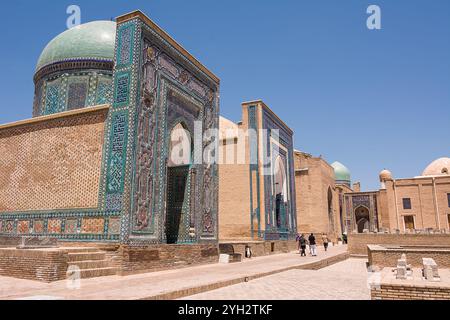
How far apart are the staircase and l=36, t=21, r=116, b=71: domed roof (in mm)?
8773

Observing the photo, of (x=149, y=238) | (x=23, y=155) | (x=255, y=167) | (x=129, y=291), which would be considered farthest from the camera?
(x=255, y=167)

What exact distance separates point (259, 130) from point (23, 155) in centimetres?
1043

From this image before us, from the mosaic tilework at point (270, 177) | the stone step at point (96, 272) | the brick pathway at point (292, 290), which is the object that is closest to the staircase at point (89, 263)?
the stone step at point (96, 272)

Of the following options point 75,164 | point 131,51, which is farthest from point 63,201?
point 131,51

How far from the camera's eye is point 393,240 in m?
18.2

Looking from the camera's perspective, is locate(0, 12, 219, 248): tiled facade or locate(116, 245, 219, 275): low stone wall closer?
locate(116, 245, 219, 275): low stone wall

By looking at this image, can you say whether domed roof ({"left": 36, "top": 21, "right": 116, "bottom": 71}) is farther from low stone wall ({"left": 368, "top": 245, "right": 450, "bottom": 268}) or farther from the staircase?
low stone wall ({"left": 368, "top": 245, "right": 450, "bottom": 268})

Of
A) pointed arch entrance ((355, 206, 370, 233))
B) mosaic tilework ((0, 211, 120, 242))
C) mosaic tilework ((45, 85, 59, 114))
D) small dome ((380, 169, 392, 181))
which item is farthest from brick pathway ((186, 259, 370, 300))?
small dome ((380, 169, 392, 181))

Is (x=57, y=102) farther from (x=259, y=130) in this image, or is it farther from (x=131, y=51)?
(x=259, y=130)

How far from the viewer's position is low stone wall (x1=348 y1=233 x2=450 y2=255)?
59.3 ft

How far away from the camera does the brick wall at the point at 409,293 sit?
14.7 ft

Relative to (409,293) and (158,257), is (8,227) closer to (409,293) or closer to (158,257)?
(158,257)

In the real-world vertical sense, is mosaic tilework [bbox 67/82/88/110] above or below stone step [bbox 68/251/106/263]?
above
